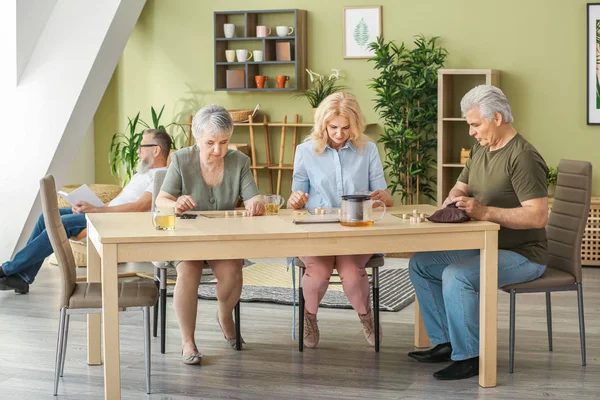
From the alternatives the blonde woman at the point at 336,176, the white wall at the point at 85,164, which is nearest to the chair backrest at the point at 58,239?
the blonde woman at the point at 336,176

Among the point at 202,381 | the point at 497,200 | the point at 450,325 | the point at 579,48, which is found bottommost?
the point at 202,381

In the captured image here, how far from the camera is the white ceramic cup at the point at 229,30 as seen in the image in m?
7.87

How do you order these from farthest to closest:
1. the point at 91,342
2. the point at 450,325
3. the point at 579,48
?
the point at 579,48, the point at 91,342, the point at 450,325

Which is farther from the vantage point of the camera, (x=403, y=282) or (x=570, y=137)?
(x=570, y=137)

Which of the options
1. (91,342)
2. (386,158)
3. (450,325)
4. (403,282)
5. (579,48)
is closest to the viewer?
(450,325)

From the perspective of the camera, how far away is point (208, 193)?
178 inches

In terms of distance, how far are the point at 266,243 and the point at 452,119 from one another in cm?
389

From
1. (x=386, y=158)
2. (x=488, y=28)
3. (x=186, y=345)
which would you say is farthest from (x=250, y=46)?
→ (x=186, y=345)

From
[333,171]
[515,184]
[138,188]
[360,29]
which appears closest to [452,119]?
[360,29]

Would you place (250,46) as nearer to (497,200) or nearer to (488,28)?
(488,28)

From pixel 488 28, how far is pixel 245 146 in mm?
2280

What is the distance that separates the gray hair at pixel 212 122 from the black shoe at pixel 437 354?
1404 mm

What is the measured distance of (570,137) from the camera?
7.35 meters

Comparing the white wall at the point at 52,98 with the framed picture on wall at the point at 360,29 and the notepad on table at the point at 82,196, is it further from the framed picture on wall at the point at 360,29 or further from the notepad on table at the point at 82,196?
the framed picture on wall at the point at 360,29
